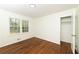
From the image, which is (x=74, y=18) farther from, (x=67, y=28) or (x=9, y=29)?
(x=9, y=29)

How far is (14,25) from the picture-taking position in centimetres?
500

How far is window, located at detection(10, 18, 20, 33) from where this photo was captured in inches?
185

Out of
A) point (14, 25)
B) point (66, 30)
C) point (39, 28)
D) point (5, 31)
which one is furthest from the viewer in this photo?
point (39, 28)

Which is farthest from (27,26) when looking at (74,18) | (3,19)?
(74,18)

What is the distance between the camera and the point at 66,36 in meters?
5.29

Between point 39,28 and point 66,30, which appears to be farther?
point 39,28

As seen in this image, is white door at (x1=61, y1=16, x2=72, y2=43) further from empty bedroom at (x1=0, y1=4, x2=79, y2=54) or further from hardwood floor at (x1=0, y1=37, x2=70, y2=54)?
hardwood floor at (x1=0, y1=37, x2=70, y2=54)

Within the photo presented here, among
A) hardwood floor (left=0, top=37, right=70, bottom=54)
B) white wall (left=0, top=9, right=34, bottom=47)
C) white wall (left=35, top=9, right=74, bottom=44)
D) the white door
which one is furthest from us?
the white door

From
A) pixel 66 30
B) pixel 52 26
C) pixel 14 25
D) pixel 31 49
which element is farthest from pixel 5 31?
pixel 66 30

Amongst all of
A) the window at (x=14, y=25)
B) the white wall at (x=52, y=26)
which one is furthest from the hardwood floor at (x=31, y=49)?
the window at (x=14, y=25)

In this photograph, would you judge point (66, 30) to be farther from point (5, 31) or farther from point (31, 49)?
point (5, 31)

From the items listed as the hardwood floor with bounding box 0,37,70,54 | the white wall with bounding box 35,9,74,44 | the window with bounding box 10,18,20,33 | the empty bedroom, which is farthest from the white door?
the window with bounding box 10,18,20,33

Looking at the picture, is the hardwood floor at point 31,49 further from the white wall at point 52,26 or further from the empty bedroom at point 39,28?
the white wall at point 52,26
